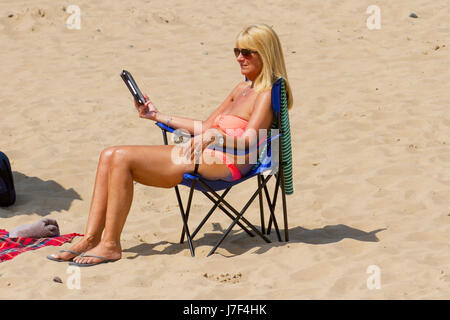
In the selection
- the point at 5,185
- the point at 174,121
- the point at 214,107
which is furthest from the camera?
the point at 214,107

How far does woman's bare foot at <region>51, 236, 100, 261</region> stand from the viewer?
4.43m

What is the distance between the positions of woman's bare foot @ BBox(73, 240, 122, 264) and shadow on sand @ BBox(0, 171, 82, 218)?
4.33 ft

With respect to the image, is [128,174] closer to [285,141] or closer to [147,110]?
[147,110]

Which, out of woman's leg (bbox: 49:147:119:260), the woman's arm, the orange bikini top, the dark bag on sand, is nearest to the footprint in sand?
woman's leg (bbox: 49:147:119:260)

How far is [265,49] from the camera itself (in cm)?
443

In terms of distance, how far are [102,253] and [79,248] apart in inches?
6.5

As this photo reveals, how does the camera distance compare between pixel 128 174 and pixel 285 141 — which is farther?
pixel 285 141

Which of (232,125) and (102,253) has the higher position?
(232,125)

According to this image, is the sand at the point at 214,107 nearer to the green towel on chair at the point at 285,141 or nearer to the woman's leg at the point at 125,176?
the woman's leg at the point at 125,176

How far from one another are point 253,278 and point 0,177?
7.84ft

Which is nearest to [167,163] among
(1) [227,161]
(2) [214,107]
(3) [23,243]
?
(1) [227,161]

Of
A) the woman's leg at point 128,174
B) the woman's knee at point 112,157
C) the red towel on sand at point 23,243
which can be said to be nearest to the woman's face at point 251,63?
the woman's leg at point 128,174

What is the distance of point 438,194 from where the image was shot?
18.1 feet

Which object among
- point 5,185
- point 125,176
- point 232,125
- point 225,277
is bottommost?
point 225,277
